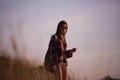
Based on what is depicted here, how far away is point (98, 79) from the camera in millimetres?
4711

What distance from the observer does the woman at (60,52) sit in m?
4.22

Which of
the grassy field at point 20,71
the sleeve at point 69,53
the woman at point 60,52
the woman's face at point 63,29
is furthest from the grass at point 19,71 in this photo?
the woman's face at point 63,29

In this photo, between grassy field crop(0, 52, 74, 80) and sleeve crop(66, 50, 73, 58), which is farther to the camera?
sleeve crop(66, 50, 73, 58)

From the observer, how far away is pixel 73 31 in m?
4.58

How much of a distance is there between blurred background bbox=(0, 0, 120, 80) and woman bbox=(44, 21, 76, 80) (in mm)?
115

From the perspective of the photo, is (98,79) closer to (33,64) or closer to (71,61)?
(71,61)

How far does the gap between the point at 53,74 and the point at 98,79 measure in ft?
2.39

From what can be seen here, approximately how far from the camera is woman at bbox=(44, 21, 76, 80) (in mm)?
4220

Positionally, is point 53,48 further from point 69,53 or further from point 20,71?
point 20,71

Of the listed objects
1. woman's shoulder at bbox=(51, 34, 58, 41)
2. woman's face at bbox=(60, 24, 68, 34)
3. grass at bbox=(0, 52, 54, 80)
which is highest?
woman's face at bbox=(60, 24, 68, 34)

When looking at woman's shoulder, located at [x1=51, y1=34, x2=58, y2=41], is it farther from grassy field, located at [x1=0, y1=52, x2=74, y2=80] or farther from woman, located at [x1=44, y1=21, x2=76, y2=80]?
grassy field, located at [x1=0, y1=52, x2=74, y2=80]

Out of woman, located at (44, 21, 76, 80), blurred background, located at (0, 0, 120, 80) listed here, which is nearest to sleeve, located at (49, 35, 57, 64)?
woman, located at (44, 21, 76, 80)

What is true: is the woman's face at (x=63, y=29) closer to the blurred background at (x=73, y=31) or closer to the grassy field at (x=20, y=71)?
the blurred background at (x=73, y=31)

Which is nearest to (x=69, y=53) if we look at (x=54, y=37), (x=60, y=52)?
(x=60, y=52)
